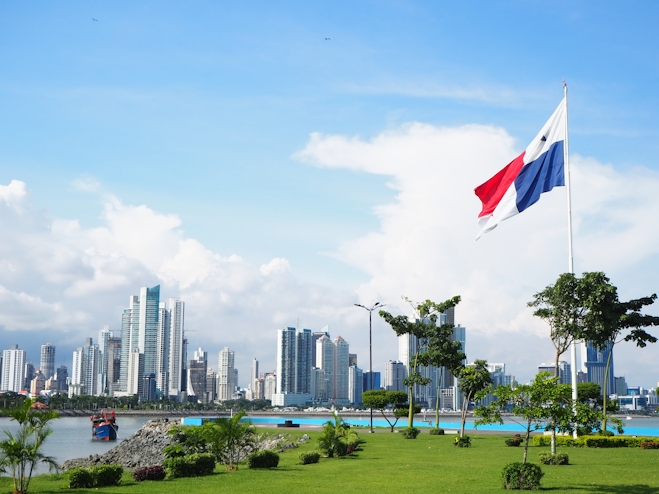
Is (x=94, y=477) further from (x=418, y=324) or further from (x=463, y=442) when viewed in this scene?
(x=418, y=324)

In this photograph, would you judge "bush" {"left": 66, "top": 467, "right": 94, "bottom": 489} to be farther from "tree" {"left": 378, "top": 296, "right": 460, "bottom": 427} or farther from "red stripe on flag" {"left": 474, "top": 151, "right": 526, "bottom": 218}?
"tree" {"left": 378, "top": 296, "right": 460, "bottom": 427}

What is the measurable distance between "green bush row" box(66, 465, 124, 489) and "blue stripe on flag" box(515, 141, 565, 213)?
20374 mm

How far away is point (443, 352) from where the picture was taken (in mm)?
58531

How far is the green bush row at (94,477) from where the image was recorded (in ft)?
79.9

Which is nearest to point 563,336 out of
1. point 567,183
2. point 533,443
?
point 533,443

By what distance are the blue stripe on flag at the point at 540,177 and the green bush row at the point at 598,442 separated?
49.0ft

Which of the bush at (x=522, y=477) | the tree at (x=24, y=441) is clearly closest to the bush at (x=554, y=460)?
the bush at (x=522, y=477)

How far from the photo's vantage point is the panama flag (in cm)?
3256

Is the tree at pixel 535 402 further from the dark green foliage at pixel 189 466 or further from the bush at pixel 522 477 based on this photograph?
the dark green foliage at pixel 189 466

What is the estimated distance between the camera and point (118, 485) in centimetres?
2506

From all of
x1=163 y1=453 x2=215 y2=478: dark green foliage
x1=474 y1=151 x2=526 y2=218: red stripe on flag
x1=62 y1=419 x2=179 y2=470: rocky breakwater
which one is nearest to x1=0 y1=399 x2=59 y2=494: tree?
x1=163 y1=453 x2=215 y2=478: dark green foliage

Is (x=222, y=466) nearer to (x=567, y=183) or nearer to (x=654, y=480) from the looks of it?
(x=654, y=480)

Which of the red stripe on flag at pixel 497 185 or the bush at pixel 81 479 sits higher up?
the red stripe on flag at pixel 497 185

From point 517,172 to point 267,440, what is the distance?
33.2 meters
